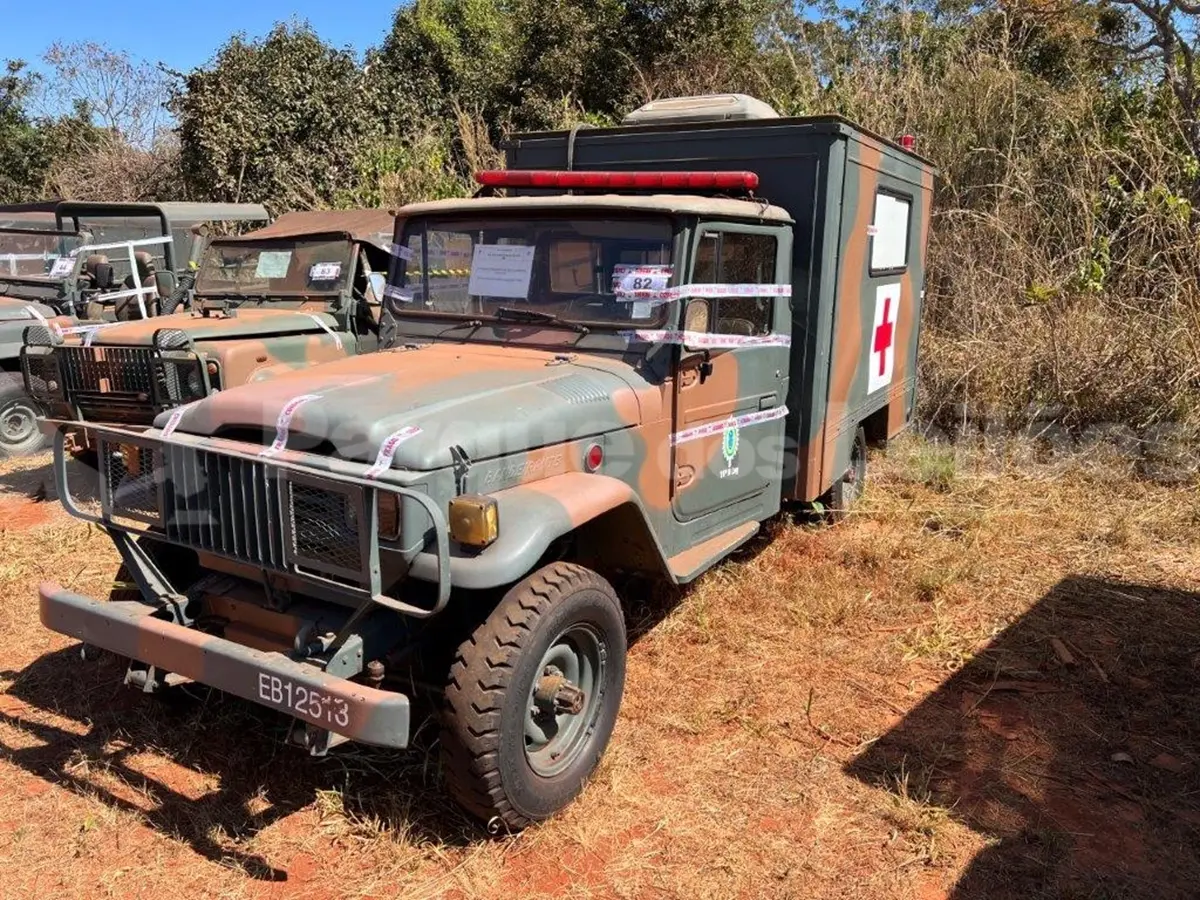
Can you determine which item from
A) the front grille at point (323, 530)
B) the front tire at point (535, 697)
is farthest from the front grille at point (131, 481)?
the front tire at point (535, 697)

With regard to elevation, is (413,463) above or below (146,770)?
above

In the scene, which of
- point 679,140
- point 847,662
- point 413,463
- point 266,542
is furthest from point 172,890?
point 679,140

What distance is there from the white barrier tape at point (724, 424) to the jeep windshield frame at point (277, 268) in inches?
135

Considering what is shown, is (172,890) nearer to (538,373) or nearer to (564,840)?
(564,840)

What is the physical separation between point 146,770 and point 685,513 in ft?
7.35

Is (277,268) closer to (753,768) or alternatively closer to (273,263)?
(273,263)

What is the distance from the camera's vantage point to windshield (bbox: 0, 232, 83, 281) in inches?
312

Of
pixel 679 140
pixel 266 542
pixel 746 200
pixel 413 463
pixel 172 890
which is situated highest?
pixel 679 140

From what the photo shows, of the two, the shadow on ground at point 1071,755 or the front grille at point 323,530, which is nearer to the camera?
the front grille at point 323,530

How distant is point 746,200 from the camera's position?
424 cm

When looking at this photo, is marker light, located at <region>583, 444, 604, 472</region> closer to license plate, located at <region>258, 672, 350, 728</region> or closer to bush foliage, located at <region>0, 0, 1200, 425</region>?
license plate, located at <region>258, 672, 350, 728</region>

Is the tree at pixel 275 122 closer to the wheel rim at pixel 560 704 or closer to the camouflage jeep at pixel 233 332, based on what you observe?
the camouflage jeep at pixel 233 332

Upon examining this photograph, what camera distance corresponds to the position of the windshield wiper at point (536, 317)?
380 cm

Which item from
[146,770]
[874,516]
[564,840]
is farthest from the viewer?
[874,516]
